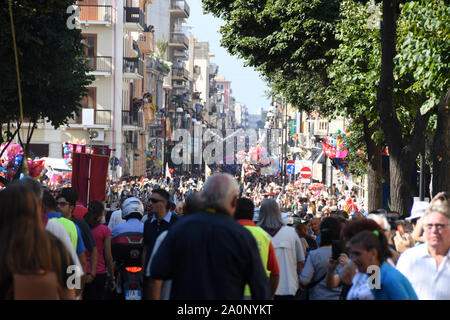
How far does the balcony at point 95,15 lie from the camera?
2047 inches

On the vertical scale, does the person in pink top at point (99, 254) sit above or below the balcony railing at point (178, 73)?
below

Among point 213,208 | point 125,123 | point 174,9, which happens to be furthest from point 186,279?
point 174,9

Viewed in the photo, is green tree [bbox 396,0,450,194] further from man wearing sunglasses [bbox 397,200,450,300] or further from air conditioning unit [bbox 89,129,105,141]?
air conditioning unit [bbox 89,129,105,141]

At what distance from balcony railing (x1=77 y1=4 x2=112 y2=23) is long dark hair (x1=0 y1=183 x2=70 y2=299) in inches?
1907

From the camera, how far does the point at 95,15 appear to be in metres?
52.2

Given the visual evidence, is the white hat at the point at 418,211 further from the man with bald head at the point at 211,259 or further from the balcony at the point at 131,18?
the balcony at the point at 131,18

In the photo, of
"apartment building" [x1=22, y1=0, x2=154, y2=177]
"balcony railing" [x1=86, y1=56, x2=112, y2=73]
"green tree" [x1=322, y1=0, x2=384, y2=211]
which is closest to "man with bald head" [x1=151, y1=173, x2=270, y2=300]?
"green tree" [x1=322, y1=0, x2=384, y2=211]

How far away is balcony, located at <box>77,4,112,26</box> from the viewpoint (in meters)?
52.0

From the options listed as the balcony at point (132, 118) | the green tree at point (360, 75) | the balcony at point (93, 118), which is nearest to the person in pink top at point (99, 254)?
the green tree at point (360, 75)

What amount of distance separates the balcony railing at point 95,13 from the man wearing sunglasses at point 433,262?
155ft

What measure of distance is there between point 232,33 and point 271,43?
147 centimetres

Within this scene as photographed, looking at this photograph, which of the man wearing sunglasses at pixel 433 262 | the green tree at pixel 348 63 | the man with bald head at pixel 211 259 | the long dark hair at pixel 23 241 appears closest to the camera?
the long dark hair at pixel 23 241
